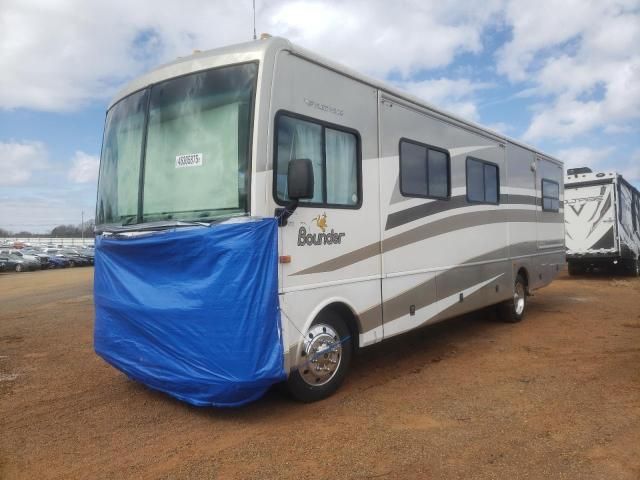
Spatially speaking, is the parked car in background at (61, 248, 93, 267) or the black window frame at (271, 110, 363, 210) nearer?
the black window frame at (271, 110, 363, 210)

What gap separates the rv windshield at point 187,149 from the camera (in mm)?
4383

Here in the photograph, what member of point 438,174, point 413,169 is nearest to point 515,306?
point 438,174

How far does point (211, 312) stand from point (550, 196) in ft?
29.3

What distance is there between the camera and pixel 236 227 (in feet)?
13.7

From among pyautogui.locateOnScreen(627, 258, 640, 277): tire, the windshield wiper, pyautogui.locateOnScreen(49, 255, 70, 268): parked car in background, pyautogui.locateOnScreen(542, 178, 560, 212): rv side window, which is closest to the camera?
the windshield wiper

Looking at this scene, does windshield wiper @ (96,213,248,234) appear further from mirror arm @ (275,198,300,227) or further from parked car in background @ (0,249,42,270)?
parked car in background @ (0,249,42,270)

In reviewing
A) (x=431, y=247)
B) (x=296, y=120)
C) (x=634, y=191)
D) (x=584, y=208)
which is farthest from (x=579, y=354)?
(x=634, y=191)

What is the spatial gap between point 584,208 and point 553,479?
15.3 metres

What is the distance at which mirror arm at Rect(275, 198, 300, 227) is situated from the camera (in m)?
4.38

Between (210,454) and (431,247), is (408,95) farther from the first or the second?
(210,454)

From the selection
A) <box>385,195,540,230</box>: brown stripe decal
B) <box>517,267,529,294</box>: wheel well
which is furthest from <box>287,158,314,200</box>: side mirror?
<box>517,267,529,294</box>: wheel well

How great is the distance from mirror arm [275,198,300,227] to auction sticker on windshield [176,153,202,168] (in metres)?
0.82

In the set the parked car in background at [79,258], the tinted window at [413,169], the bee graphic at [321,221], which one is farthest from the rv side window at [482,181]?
the parked car in background at [79,258]

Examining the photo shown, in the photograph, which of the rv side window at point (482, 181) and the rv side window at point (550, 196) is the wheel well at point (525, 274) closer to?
the rv side window at point (550, 196)
